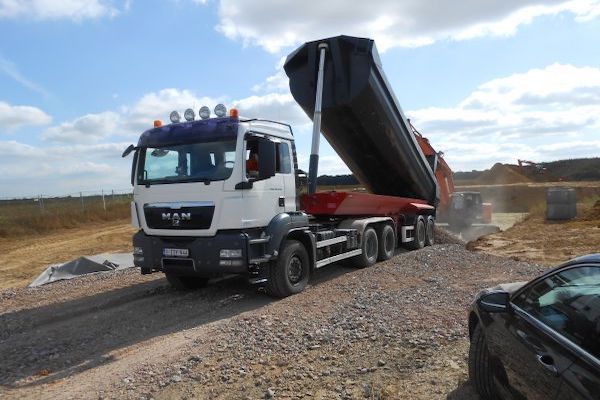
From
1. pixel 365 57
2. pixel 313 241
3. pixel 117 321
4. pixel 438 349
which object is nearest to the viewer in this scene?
pixel 438 349

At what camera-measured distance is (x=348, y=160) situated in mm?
12328

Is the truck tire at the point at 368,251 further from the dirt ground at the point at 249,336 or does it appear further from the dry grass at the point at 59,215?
the dry grass at the point at 59,215

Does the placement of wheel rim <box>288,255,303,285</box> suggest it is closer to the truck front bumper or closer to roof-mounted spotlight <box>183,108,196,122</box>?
the truck front bumper

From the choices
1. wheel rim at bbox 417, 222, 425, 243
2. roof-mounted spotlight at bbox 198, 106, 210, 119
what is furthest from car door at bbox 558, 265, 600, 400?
wheel rim at bbox 417, 222, 425, 243

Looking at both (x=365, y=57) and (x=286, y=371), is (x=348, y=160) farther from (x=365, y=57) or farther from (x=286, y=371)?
(x=286, y=371)

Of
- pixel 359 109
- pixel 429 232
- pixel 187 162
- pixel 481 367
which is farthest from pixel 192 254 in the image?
pixel 429 232

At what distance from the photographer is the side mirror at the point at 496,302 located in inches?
138

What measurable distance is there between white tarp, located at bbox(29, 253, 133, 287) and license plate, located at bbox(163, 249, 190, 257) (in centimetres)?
431

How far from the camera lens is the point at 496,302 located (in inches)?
141

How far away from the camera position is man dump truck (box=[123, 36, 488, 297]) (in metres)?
7.31

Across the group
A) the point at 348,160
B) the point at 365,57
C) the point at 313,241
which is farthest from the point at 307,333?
the point at 348,160

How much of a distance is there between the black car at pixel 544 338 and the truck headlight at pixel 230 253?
383 centimetres

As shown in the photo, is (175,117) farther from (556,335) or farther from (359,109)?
(556,335)

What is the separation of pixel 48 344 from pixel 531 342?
5.41 meters
